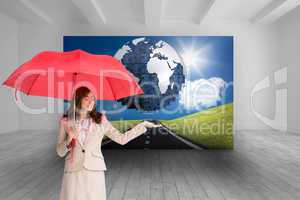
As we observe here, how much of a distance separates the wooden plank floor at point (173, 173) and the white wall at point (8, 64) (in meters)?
3.11

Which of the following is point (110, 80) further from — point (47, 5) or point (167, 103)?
point (47, 5)

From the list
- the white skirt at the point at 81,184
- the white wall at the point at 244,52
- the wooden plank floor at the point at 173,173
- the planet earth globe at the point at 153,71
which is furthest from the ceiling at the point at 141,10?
the white skirt at the point at 81,184

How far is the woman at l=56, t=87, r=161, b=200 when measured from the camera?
186cm

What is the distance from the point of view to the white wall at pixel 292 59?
1009 cm

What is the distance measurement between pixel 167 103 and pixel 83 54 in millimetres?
6208

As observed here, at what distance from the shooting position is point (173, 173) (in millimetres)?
4906

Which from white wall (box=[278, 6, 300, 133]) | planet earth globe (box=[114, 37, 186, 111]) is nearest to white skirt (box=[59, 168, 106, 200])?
planet earth globe (box=[114, 37, 186, 111])

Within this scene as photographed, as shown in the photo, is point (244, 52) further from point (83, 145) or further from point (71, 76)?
point (83, 145)

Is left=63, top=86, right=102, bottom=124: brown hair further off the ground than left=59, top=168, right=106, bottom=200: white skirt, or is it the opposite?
left=63, top=86, right=102, bottom=124: brown hair

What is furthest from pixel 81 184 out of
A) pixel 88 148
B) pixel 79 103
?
pixel 79 103

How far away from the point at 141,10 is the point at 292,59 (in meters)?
4.66

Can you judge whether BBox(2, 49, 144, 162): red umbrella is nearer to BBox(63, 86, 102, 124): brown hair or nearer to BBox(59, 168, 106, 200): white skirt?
BBox(63, 86, 102, 124): brown hair

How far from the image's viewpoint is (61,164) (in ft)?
18.1

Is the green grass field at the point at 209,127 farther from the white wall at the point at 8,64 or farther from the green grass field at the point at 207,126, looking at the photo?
the white wall at the point at 8,64
